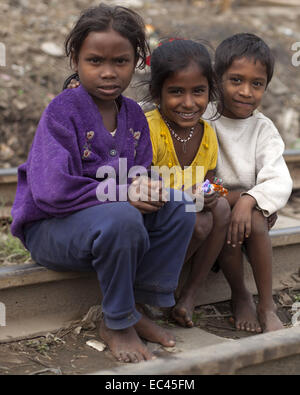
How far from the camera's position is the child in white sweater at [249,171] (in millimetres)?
3068

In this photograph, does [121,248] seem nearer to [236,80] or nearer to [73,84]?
[73,84]

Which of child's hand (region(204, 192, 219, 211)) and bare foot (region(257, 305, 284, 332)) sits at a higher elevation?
child's hand (region(204, 192, 219, 211))

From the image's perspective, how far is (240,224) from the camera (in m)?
3.01

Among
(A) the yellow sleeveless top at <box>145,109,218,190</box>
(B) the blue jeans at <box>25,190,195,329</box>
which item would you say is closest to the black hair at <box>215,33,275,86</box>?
(A) the yellow sleeveless top at <box>145,109,218,190</box>

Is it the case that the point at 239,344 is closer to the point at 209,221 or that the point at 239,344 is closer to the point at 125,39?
the point at 209,221

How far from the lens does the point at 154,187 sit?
2.57 m

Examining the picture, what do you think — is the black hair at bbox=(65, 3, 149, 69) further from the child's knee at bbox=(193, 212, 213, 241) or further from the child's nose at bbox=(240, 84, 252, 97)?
the child's knee at bbox=(193, 212, 213, 241)

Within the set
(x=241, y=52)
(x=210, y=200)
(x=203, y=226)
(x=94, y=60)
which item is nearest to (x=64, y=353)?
(x=203, y=226)

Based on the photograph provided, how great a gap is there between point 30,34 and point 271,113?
2.99 m


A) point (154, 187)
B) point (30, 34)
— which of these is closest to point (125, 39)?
point (154, 187)

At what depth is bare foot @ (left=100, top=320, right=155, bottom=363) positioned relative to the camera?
2.62 metres

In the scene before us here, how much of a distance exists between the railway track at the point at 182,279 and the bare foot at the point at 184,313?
0.10 meters

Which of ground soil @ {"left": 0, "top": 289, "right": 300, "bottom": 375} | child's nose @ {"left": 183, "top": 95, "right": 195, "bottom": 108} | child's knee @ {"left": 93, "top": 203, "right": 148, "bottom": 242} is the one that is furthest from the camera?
child's nose @ {"left": 183, "top": 95, "right": 195, "bottom": 108}

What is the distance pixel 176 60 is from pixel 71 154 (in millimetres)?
744
